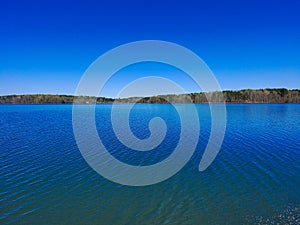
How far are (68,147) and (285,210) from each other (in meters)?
17.3

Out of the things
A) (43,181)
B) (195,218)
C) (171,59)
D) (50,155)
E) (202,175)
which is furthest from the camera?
(50,155)

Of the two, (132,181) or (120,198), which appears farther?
(132,181)

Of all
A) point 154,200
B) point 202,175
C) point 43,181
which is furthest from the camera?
point 202,175

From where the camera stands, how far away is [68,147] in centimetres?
1967

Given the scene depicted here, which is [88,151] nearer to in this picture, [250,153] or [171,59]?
[171,59]

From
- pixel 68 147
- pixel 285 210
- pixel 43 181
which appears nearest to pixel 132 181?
pixel 43 181

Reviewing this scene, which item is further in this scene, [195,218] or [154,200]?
[154,200]

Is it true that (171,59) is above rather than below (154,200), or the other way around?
above

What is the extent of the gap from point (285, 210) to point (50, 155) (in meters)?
15.9

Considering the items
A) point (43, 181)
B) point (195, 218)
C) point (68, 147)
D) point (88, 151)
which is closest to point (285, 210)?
point (195, 218)

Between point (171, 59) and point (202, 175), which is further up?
point (171, 59)

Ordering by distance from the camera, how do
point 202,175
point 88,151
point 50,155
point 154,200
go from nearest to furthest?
point 154,200 → point 202,175 → point 50,155 → point 88,151

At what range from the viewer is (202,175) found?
12.9 m

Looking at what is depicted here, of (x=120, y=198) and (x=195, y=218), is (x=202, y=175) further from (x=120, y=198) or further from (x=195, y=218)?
(x=120, y=198)
